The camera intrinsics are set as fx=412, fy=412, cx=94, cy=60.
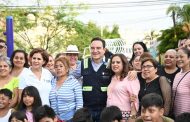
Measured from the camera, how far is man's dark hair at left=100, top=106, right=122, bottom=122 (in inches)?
219

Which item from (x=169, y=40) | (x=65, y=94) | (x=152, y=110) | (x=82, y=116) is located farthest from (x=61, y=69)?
(x=169, y=40)

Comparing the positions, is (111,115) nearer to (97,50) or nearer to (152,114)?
(152,114)

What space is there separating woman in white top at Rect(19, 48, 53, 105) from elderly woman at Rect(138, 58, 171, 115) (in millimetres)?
1498

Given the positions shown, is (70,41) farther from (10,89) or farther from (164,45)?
(10,89)

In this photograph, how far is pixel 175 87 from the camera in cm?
609

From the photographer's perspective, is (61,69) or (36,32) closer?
(61,69)

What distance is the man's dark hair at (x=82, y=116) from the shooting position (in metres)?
5.76

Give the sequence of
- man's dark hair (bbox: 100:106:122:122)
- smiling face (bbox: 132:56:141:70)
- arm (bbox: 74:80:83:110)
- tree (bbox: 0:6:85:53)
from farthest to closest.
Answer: tree (bbox: 0:6:85:53), smiling face (bbox: 132:56:141:70), arm (bbox: 74:80:83:110), man's dark hair (bbox: 100:106:122:122)

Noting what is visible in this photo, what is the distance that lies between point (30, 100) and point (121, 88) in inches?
54.7

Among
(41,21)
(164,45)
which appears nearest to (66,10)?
(41,21)

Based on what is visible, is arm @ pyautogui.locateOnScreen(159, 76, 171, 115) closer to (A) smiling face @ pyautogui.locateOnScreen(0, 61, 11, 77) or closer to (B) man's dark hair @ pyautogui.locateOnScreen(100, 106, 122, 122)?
(B) man's dark hair @ pyautogui.locateOnScreen(100, 106, 122, 122)

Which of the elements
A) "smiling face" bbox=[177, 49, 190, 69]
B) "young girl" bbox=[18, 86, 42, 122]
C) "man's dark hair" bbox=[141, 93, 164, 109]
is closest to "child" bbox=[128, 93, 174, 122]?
"man's dark hair" bbox=[141, 93, 164, 109]

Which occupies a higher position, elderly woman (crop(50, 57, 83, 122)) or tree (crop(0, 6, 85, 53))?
tree (crop(0, 6, 85, 53))

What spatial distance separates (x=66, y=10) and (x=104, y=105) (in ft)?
59.9
